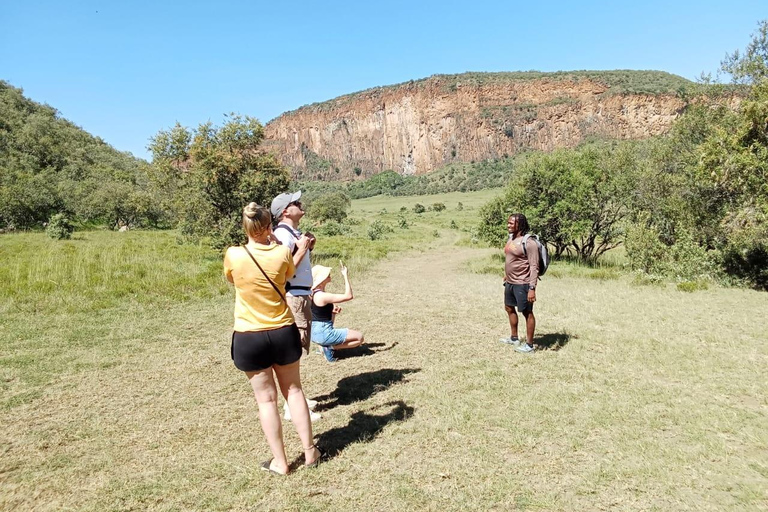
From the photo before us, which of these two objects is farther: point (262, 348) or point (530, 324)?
point (530, 324)

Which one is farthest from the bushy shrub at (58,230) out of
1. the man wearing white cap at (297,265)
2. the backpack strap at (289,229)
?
the backpack strap at (289,229)

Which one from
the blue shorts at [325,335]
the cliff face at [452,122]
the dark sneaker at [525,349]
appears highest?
the cliff face at [452,122]

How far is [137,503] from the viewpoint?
3.67 metres

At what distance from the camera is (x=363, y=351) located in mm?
7750

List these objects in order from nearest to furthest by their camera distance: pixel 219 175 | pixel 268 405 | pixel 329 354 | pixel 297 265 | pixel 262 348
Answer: pixel 262 348 < pixel 268 405 < pixel 297 265 < pixel 329 354 < pixel 219 175

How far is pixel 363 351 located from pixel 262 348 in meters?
4.29

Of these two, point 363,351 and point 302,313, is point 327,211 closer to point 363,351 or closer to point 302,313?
point 363,351

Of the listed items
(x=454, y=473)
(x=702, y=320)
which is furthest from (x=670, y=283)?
(x=454, y=473)

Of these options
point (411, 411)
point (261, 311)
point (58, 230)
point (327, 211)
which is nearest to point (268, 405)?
point (261, 311)

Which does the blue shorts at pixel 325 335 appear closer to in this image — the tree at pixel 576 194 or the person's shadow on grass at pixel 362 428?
the person's shadow on grass at pixel 362 428

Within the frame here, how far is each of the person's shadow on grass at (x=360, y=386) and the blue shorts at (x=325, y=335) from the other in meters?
0.56

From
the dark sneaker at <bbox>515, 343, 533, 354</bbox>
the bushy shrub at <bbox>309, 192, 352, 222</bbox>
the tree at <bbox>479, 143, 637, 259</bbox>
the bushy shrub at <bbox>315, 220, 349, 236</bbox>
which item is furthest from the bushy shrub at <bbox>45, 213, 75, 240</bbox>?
the bushy shrub at <bbox>309, 192, 352, 222</bbox>

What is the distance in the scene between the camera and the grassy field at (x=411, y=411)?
380 cm

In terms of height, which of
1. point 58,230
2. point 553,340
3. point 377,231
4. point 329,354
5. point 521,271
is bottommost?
point 553,340
